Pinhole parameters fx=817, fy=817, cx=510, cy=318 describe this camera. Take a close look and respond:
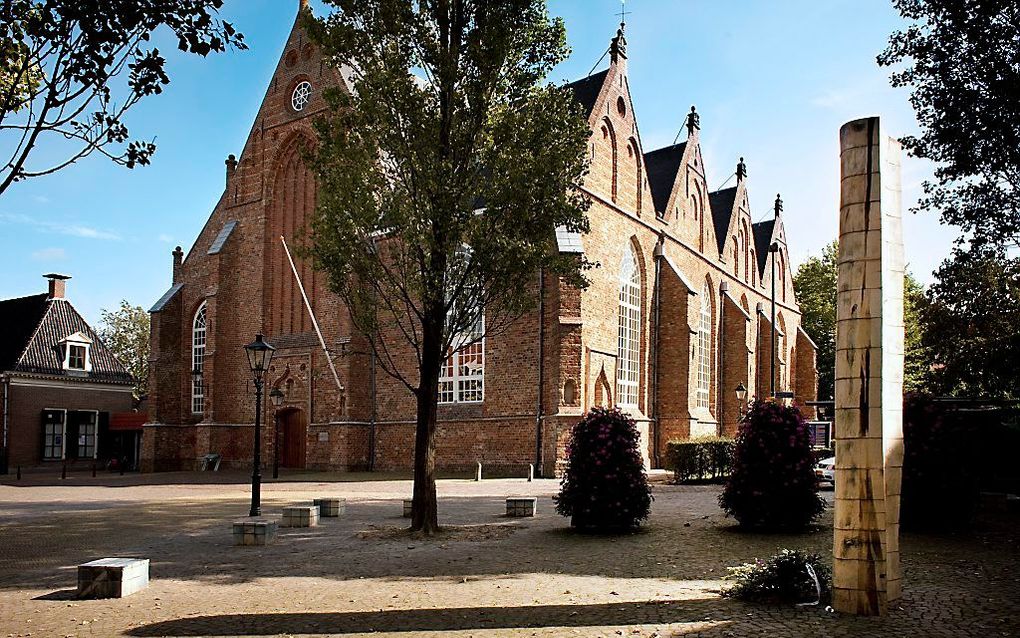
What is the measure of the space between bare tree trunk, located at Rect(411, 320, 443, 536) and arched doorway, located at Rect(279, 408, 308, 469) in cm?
2025

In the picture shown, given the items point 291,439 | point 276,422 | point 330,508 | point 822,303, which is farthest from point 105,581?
point 822,303

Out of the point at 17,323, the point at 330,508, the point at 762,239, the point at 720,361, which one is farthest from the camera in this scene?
the point at 762,239

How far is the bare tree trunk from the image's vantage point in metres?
13.2

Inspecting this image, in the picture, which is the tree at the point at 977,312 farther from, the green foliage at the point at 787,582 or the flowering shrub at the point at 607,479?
the green foliage at the point at 787,582

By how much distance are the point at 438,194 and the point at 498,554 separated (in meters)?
5.66

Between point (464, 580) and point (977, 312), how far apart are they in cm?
1483

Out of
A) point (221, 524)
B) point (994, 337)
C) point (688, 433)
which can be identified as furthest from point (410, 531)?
point (688, 433)

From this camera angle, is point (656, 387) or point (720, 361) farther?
point (720, 361)

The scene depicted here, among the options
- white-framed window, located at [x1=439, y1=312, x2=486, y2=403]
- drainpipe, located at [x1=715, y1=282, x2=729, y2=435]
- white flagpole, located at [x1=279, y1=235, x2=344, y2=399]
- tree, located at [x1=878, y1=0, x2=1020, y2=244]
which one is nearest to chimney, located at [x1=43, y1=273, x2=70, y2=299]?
white flagpole, located at [x1=279, y1=235, x2=344, y2=399]

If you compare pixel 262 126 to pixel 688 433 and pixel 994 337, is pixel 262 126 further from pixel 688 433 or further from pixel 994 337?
pixel 994 337

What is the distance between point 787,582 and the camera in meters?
7.71

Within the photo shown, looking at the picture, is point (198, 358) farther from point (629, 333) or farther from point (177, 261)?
point (629, 333)

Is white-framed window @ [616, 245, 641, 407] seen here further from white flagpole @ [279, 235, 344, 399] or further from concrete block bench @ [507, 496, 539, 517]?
concrete block bench @ [507, 496, 539, 517]

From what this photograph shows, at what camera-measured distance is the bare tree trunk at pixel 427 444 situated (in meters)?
13.2
